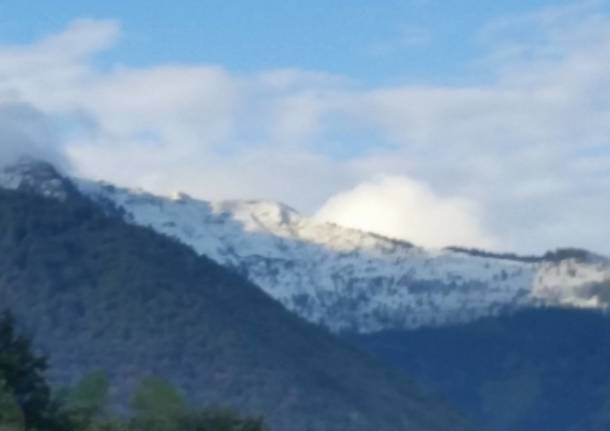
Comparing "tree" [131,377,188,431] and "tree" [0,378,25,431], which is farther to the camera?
"tree" [131,377,188,431]

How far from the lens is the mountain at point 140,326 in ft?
599

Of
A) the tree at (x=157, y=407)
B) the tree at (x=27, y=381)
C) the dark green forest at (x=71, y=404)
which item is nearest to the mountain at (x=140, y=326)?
the tree at (x=157, y=407)

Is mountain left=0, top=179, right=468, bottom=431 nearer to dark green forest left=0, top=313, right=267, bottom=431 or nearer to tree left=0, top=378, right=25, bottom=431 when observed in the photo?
dark green forest left=0, top=313, right=267, bottom=431

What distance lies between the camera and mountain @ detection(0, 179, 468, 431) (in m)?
182

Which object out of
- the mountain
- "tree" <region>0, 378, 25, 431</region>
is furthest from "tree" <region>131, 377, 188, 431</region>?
the mountain

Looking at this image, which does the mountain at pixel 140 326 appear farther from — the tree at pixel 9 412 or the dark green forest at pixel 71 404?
the tree at pixel 9 412

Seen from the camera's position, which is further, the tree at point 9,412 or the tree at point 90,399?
the tree at point 90,399

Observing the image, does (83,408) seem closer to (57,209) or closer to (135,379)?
(135,379)

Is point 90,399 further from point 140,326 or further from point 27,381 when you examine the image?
point 140,326

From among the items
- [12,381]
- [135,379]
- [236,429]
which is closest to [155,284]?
[135,379]

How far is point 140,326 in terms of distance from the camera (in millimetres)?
187000

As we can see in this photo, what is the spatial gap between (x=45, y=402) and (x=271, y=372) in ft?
392

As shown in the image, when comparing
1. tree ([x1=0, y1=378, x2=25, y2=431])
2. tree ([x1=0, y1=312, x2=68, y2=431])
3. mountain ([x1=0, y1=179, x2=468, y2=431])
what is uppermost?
mountain ([x1=0, y1=179, x2=468, y2=431])

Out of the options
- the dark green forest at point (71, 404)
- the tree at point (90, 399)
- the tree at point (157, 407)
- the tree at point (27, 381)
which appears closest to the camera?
the dark green forest at point (71, 404)
